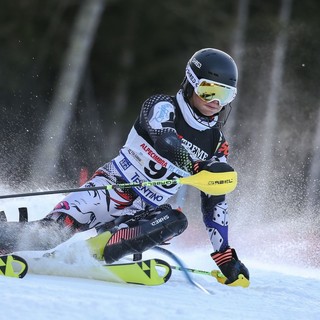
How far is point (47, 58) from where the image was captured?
977 inches

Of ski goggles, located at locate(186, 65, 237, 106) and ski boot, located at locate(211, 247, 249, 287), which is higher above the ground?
ski goggles, located at locate(186, 65, 237, 106)

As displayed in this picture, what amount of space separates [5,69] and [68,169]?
9.47m

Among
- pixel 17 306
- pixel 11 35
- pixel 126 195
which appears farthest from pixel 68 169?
pixel 11 35

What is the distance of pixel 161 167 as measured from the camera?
5.70m

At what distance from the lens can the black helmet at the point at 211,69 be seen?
5.62 m

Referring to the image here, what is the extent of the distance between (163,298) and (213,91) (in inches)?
63.7

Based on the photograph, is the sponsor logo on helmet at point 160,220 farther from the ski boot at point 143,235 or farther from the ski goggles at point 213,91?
the ski goggles at point 213,91

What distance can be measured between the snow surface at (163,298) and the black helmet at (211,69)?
1.23 meters

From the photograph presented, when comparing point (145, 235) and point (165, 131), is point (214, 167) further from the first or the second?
point (145, 235)

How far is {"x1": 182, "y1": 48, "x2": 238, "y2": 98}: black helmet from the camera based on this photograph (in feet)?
18.4

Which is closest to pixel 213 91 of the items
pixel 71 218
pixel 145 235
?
pixel 145 235

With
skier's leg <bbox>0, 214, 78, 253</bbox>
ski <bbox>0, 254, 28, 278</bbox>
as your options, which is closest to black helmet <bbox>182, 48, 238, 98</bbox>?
skier's leg <bbox>0, 214, 78, 253</bbox>

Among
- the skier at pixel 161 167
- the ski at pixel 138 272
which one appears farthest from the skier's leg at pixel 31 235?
the ski at pixel 138 272

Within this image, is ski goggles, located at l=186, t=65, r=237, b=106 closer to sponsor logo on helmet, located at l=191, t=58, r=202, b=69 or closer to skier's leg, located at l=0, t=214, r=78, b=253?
sponsor logo on helmet, located at l=191, t=58, r=202, b=69
